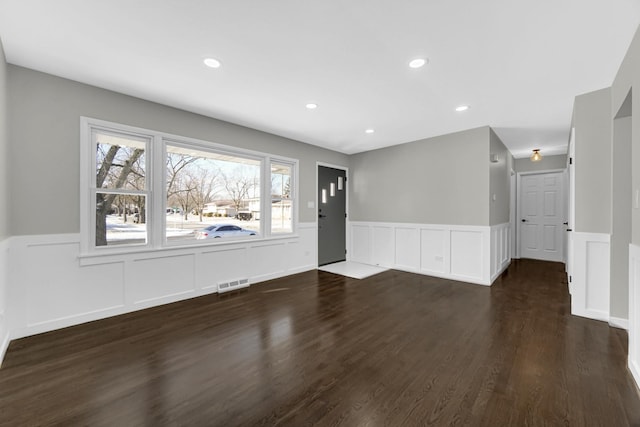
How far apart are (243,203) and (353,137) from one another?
7.45 feet

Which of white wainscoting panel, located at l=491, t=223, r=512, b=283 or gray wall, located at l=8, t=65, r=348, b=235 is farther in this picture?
white wainscoting panel, located at l=491, t=223, r=512, b=283

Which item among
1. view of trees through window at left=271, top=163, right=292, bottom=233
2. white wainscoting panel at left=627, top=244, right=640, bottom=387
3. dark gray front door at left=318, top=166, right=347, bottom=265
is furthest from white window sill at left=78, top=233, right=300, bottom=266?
white wainscoting panel at left=627, top=244, right=640, bottom=387

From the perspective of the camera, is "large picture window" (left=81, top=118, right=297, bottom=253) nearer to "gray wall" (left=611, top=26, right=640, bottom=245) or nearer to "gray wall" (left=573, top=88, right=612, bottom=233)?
"gray wall" (left=573, top=88, right=612, bottom=233)

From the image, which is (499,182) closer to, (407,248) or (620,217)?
(407,248)

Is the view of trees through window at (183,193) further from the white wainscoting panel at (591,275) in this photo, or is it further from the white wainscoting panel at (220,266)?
the white wainscoting panel at (591,275)

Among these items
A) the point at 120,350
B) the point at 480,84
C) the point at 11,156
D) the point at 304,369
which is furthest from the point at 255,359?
the point at 480,84

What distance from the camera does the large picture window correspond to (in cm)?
297

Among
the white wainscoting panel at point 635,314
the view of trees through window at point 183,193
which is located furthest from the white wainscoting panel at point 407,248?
the white wainscoting panel at point 635,314

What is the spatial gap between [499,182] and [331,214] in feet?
10.6

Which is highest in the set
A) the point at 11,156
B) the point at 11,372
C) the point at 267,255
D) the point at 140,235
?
the point at 11,156

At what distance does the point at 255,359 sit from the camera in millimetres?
2156

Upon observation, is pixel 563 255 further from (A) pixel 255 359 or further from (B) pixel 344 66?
(A) pixel 255 359

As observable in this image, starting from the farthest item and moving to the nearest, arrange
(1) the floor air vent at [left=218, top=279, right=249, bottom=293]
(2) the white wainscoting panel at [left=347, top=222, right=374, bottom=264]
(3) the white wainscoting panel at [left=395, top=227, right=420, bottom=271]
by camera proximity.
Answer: (2) the white wainscoting panel at [left=347, top=222, right=374, bottom=264] < (3) the white wainscoting panel at [left=395, top=227, right=420, bottom=271] < (1) the floor air vent at [left=218, top=279, right=249, bottom=293]

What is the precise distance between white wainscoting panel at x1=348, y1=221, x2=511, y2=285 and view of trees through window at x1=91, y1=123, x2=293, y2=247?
1887mm
